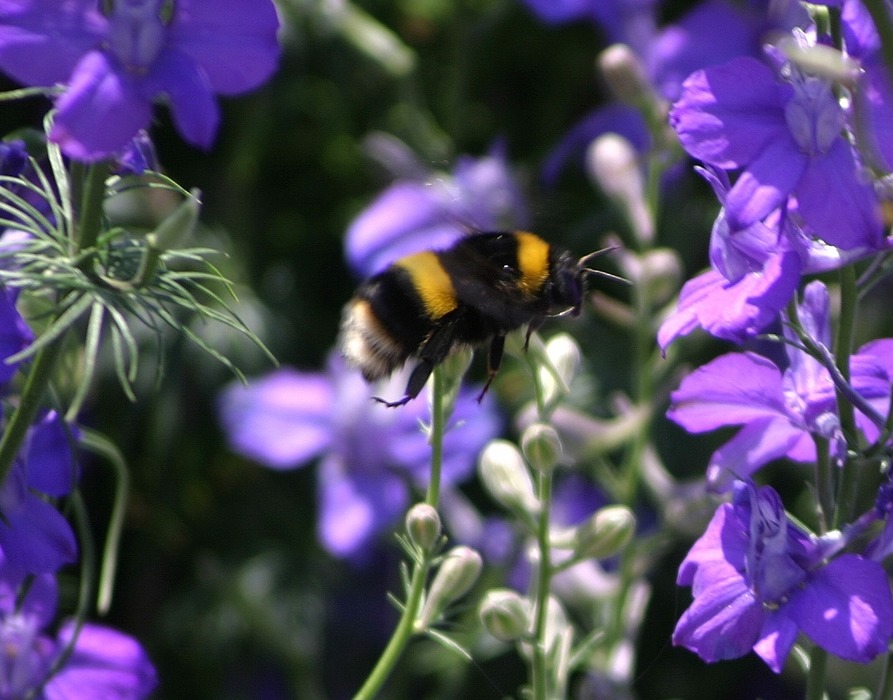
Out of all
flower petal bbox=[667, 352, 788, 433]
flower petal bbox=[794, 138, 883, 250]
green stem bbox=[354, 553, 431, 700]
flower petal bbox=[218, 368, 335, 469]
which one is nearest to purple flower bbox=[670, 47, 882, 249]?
flower petal bbox=[794, 138, 883, 250]

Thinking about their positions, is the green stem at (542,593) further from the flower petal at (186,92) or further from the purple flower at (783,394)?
the flower petal at (186,92)

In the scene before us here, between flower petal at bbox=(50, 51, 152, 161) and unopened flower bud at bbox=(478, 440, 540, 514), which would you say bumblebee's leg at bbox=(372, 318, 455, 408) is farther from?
flower petal at bbox=(50, 51, 152, 161)

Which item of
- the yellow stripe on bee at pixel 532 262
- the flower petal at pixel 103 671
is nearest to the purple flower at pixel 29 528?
the flower petal at pixel 103 671

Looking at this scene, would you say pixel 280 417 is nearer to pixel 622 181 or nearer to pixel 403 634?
pixel 622 181

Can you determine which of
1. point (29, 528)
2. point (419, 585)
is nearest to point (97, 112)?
point (29, 528)

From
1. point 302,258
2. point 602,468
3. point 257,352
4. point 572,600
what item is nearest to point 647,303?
point 602,468

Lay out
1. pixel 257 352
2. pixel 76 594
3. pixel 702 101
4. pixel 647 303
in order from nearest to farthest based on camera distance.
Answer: pixel 702 101 < pixel 647 303 < pixel 76 594 < pixel 257 352

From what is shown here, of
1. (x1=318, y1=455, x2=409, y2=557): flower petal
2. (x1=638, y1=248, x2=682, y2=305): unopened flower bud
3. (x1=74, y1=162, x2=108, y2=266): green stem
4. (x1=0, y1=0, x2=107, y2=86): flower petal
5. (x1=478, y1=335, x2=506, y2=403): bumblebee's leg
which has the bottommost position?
(x1=318, y1=455, x2=409, y2=557): flower petal

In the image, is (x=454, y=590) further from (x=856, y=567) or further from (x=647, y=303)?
(x=647, y=303)
